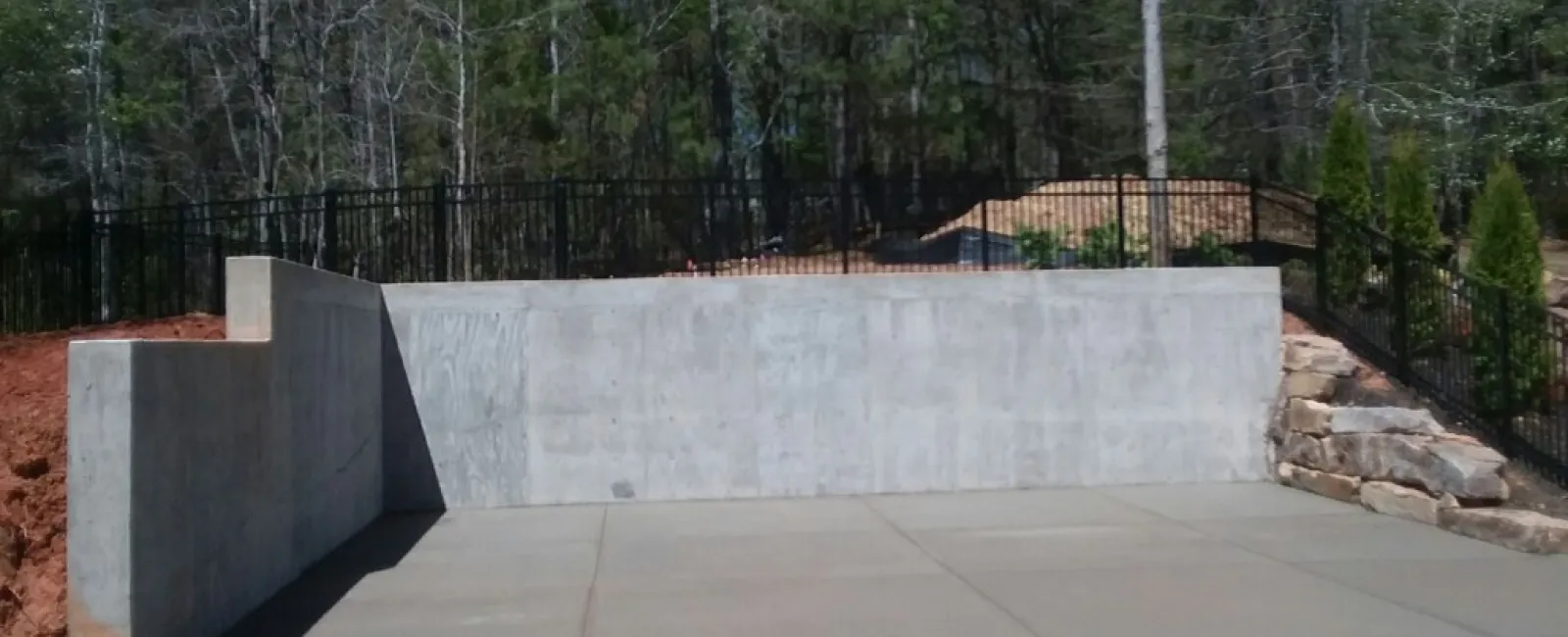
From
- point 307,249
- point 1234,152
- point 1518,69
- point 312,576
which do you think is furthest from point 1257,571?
point 1518,69

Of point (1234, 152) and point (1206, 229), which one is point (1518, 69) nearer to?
point (1234, 152)

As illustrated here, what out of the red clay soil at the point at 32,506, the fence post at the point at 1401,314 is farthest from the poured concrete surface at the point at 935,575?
the fence post at the point at 1401,314

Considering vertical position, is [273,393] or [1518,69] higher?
[1518,69]

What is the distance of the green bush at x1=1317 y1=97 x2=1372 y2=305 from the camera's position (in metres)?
14.8

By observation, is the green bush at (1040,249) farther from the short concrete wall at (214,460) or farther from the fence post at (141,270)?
the fence post at (141,270)

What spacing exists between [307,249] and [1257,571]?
35.3ft

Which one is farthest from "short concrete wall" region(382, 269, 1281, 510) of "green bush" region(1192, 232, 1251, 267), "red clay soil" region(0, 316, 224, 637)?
"red clay soil" region(0, 316, 224, 637)

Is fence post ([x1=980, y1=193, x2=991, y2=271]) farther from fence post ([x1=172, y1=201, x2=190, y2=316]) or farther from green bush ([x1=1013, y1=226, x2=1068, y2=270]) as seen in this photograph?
fence post ([x1=172, y1=201, x2=190, y2=316])

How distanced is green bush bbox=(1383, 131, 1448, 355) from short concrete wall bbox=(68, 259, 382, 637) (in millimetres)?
9842

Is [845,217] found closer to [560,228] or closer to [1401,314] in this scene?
[560,228]

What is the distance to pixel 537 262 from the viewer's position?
15.1 m

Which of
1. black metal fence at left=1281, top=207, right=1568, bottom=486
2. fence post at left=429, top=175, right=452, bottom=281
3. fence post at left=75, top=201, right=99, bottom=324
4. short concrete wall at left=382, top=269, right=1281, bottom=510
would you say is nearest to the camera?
black metal fence at left=1281, top=207, right=1568, bottom=486

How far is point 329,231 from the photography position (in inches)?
553

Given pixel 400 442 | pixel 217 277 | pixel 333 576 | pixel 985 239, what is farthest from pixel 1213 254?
pixel 217 277
